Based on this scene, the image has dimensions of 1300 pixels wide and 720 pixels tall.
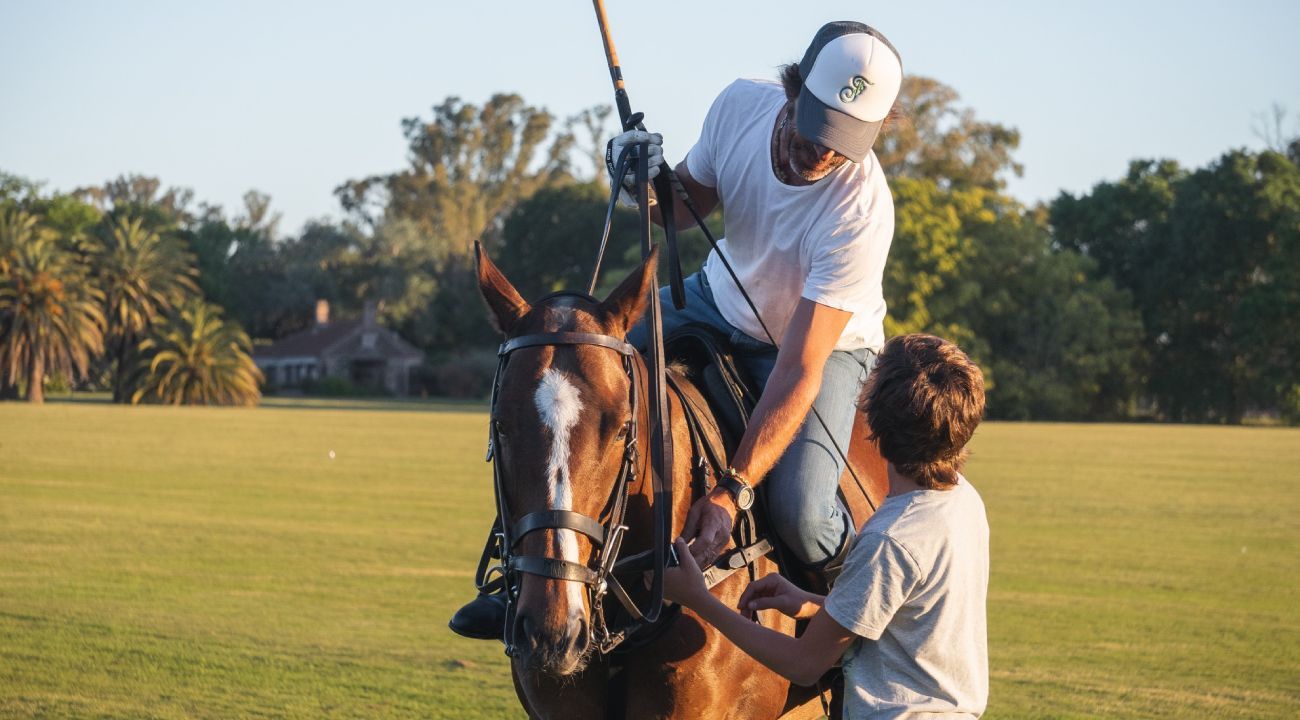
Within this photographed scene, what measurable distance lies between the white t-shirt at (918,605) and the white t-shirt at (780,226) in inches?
47.6

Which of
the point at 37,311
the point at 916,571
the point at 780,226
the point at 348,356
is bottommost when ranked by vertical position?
the point at 916,571

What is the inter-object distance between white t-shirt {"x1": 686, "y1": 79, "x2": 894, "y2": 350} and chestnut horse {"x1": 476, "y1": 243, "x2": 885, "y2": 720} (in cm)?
79

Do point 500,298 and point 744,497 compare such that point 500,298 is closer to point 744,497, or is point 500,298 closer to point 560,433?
point 560,433

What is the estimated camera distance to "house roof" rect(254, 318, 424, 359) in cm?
10212

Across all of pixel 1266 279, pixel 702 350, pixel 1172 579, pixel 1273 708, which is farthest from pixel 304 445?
pixel 1266 279

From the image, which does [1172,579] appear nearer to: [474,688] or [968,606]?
[474,688]

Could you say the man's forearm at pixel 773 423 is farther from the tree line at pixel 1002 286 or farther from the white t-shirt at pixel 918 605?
the tree line at pixel 1002 286

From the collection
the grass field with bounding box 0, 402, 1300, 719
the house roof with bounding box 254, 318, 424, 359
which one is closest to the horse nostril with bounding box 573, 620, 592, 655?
the grass field with bounding box 0, 402, 1300, 719

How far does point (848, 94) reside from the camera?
4.34 meters

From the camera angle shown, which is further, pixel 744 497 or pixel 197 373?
pixel 197 373

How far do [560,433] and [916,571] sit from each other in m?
1.00

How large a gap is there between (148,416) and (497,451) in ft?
176

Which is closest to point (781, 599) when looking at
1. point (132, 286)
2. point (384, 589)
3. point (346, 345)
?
point (384, 589)

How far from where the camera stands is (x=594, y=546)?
11.7 ft
